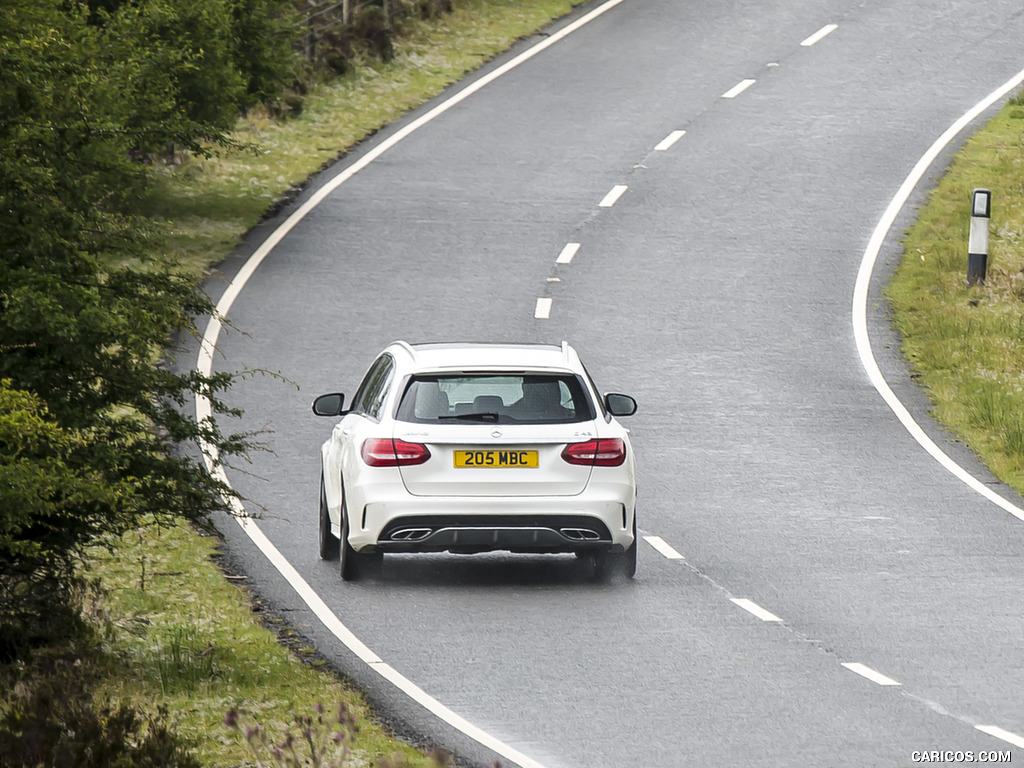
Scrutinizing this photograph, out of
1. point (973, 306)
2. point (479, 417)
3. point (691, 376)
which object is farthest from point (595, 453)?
point (973, 306)

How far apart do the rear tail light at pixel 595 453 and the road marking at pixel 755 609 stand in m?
1.29

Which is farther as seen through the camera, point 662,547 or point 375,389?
point 662,547

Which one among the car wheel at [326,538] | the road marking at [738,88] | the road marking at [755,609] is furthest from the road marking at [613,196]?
the road marking at [755,609]

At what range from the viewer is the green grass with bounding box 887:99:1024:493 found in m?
20.4

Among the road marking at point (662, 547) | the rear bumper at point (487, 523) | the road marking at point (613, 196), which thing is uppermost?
the road marking at point (613, 196)

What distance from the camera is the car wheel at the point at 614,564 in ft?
45.8

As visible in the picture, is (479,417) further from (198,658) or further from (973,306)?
(973,306)

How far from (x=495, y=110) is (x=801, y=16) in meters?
10.8

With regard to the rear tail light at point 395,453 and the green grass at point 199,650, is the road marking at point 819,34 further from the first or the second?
the rear tail light at point 395,453

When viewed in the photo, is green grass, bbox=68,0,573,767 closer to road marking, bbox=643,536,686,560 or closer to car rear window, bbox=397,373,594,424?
car rear window, bbox=397,373,594,424

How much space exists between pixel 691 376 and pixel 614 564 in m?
7.80

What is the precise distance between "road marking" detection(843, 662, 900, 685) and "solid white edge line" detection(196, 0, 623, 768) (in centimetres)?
255

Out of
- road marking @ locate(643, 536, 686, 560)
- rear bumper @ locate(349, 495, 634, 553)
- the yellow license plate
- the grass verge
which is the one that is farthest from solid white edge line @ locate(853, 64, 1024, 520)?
the grass verge

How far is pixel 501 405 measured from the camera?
1385 centimetres
